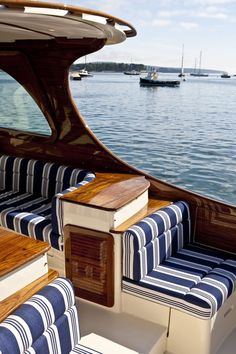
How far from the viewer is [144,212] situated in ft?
8.79

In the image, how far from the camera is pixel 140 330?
2277 millimetres

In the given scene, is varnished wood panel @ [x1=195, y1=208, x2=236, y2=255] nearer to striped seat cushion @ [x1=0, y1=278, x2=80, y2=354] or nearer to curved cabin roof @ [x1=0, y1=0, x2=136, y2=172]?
curved cabin roof @ [x1=0, y1=0, x2=136, y2=172]

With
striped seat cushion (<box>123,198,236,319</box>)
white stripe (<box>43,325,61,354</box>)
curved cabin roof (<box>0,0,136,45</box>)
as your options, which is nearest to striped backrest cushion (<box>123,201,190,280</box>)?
striped seat cushion (<box>123,198,236,319</box>)

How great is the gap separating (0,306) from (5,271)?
147mm

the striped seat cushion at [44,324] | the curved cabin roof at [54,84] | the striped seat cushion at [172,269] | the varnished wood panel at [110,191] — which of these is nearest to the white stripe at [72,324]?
the striped seat cushion at [44,324]

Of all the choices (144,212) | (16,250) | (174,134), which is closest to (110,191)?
(144,212)

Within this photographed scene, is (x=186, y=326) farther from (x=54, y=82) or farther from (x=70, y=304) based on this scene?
(x=54, y=82)

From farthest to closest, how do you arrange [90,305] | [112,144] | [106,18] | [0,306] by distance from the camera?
[112,144] < [90,305] < [106,18] < [0,306]

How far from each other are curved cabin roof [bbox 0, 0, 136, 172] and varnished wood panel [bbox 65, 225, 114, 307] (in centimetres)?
84

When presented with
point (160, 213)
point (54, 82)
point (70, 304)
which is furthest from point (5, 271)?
point (54, 82)

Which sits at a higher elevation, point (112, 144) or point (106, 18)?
point (106, 18)

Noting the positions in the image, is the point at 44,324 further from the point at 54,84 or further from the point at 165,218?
the point at 54,84

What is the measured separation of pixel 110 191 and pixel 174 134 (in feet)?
51.8

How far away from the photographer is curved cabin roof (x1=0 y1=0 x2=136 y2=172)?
2754 millimetres
